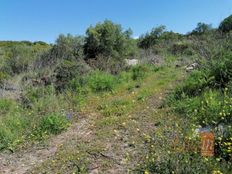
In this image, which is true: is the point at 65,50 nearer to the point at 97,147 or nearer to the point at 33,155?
the point at 33,155

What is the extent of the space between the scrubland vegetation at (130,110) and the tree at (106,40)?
2781 millimetres

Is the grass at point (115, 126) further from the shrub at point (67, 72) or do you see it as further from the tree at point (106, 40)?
the tree at point (106, 40)

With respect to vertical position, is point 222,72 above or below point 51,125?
above

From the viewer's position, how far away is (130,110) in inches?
290

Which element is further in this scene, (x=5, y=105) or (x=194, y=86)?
(x=5, y=105)

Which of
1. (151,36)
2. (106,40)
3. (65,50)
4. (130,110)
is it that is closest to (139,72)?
(130,110)

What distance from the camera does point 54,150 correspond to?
6020mm

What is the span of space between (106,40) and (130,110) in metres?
8.33

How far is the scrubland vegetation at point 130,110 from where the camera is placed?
481 cm

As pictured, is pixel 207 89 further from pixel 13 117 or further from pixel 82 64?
pixel 82 64

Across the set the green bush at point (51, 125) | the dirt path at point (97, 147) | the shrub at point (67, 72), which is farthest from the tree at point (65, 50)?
the dirt path at point (97, 147)

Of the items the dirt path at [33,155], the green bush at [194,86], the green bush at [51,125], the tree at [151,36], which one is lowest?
the dirt path at [33,155]

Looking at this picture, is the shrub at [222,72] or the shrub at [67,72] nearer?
the shrub at [222,72]

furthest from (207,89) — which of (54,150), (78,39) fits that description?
(78,39)
